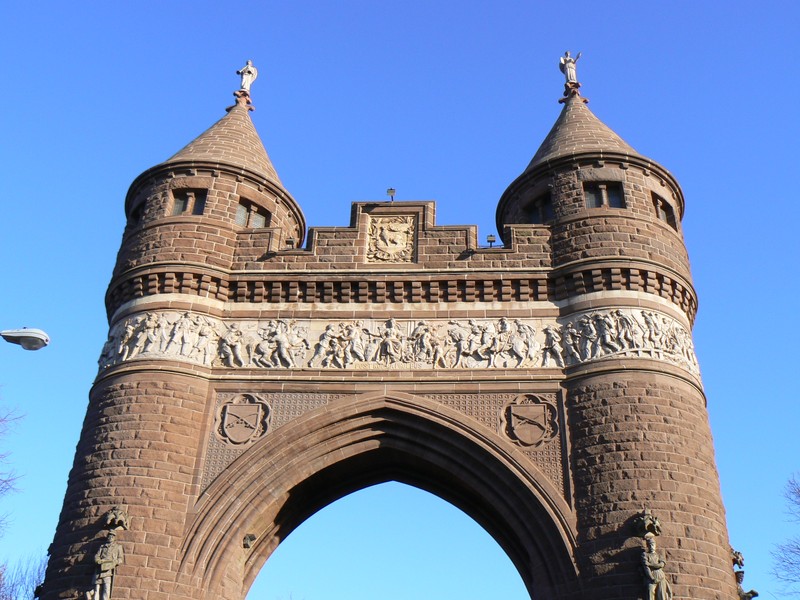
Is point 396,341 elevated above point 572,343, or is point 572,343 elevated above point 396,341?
point 396,341

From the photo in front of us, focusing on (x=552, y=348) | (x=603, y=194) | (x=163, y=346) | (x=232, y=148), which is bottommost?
(x=163, y=346)

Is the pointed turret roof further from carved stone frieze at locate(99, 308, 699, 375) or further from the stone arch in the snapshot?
the stone arch

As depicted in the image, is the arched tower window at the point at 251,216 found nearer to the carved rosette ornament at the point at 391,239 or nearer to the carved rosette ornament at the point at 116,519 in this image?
the carved rosette ornament at the point at 391,239

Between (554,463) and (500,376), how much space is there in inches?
70.2

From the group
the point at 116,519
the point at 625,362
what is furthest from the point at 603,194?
the point at 116,519

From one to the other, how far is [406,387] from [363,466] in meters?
1.96

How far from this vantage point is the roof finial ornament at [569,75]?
2019 cm

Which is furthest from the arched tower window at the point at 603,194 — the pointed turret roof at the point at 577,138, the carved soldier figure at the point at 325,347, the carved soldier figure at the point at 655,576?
the carved soldier figure at the point at 655,576

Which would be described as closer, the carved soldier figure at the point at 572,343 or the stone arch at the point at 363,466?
the stone arch at the point at 363,466

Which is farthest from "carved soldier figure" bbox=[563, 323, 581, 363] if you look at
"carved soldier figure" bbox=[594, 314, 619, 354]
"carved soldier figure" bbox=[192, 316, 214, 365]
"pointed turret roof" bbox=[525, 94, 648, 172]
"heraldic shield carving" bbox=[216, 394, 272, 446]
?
"carved soldier figure" bbox=[192, 316, 214, 365]

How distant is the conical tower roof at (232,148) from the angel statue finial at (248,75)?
132 centimetres

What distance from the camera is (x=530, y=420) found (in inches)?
562

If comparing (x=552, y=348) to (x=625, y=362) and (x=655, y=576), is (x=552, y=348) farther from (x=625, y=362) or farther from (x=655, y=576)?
(x=655, y=576)

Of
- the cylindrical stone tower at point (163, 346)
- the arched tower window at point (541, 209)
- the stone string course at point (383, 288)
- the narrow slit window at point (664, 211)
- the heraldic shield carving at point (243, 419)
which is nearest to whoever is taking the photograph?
the cylindrical stone tower at point (163, 346)
